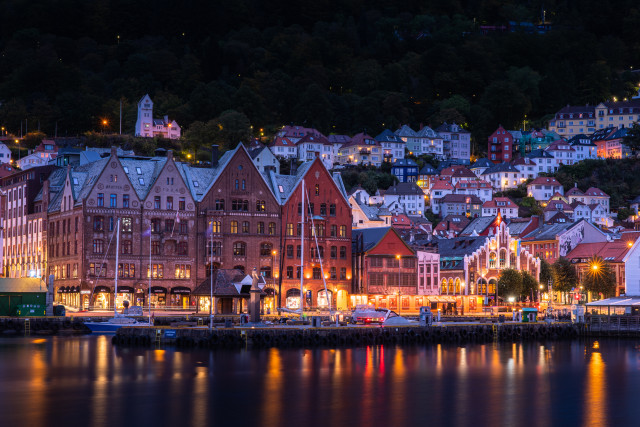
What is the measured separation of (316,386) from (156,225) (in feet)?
171

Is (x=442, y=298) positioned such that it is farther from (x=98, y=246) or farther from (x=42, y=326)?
(x=42, y=326)

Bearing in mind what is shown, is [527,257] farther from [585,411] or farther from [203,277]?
[585,411]

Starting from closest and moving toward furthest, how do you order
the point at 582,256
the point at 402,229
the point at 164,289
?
1. the point at 164,289
2. the point at 582,256
3. the point at 402,229

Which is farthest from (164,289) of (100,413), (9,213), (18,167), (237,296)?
(18,167)

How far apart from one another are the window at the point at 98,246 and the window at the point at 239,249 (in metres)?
14.8

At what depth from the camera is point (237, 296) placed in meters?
97.8

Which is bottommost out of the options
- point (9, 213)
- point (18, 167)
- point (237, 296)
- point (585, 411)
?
point (585, 411)

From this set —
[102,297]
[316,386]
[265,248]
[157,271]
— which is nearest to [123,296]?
[102,297]

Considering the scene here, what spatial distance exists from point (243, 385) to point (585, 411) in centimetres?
2040

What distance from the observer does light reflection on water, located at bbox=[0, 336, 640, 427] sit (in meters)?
51.6

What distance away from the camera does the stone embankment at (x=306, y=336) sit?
3211 inches

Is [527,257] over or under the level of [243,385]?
over

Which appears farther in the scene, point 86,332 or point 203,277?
point 203,277

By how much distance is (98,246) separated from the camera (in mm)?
106500
